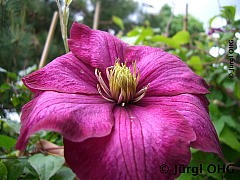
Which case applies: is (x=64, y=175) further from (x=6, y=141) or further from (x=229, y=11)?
→ (x=229, y=11)

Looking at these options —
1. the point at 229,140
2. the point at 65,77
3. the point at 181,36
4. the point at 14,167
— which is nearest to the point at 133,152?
the point at 65,77

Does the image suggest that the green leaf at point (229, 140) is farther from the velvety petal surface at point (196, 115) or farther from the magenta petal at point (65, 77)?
the magenta petal at point (65, 77)

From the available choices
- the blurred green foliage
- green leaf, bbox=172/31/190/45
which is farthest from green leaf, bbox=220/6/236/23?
green leaf, bbox=172/31/190/45

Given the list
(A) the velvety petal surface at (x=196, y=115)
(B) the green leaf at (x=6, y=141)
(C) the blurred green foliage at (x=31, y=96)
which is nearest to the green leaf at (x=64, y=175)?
(C) the blurred green foliage at (x=31, y=96)

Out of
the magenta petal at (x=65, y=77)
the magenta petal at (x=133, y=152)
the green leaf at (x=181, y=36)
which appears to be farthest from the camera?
the green leaf at (x=181, y=36)

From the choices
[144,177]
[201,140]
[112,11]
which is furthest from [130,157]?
[112,11]

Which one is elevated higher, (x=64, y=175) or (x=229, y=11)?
(x=229, y=11)

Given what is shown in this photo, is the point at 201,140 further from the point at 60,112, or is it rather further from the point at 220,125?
the point at 220,125
